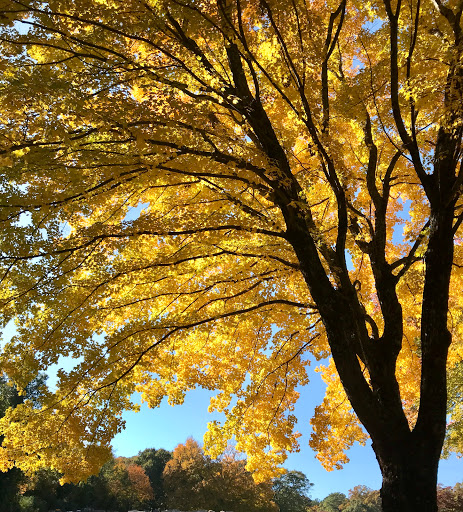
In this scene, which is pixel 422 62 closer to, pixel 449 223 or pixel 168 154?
pixel 449 223

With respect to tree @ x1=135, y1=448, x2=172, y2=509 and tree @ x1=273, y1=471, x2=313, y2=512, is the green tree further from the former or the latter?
Result: tree @ x1=135, y1=448, x2=172, y2=509

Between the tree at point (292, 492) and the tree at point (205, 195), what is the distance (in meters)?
30.8

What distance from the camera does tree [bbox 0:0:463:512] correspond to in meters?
3.49

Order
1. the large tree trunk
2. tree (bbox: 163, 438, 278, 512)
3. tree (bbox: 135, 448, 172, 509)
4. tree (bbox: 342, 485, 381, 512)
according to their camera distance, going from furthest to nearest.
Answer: tree (bbox: 342, 485, 381, 512)
tree (bbox: 135, 448, 172, 509)
tree (bbox: 163, 438, 278, 512)
the large tree trunk

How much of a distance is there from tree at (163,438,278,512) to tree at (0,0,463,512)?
21.3 metres

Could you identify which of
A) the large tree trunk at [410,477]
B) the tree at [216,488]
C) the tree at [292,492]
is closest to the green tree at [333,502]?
the tree at [292,492]

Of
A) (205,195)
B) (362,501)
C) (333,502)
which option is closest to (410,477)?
(205,195)

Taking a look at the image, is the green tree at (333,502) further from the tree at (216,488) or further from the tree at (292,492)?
the tree at (216,488)

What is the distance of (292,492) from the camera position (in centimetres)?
3288

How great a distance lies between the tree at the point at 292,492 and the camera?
31.5m

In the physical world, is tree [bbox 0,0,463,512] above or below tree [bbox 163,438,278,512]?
above

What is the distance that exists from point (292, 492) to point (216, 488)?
11551mm

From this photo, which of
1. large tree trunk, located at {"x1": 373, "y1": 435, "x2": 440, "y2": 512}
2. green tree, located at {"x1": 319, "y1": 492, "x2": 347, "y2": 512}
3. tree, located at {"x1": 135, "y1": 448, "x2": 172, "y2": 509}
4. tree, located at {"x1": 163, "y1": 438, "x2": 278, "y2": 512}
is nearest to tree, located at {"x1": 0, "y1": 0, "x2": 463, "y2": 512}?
large tree trunk, located at {"x1": 373, "y1": 435, "x2": 440, "y2": 512}

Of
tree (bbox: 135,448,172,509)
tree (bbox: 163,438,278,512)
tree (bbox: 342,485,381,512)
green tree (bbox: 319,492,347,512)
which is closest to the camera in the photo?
tree (bbox: 163,438,278,512)
